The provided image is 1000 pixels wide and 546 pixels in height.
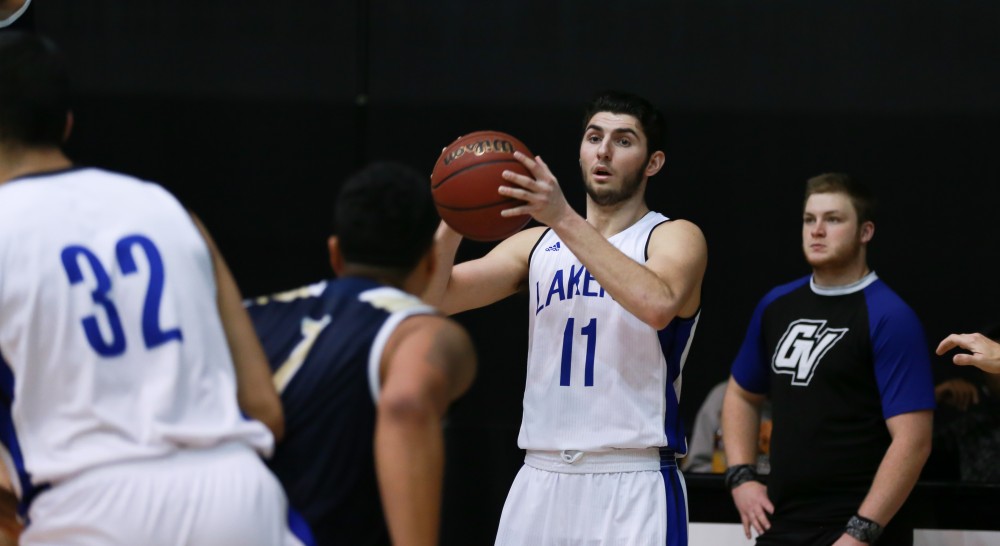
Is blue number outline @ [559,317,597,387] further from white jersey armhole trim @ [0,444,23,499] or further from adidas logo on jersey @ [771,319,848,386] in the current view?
white jersey armhole trim @ [0,444,23,499]

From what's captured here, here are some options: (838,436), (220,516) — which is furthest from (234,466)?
(838,436)

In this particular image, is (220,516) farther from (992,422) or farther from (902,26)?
(902,26)

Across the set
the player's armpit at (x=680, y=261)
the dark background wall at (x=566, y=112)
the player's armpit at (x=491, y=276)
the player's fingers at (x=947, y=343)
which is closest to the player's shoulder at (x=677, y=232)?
the player's armpit at (x=680, y=261)

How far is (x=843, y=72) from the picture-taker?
7598 mm

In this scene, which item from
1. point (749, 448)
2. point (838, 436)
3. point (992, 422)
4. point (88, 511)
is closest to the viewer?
point (88, 511)

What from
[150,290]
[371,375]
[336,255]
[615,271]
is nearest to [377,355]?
[371,375]

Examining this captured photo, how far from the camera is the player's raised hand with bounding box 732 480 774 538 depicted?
513 cm

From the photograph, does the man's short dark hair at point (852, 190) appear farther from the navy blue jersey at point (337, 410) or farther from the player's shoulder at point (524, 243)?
the navy blue jersey at point (337, 410)

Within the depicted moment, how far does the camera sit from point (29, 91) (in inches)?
103

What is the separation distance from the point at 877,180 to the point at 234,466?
5780 mm

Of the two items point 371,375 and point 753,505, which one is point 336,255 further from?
point 753,505

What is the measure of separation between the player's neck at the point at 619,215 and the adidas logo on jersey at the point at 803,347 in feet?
2.51

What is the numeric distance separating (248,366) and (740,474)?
304 centimetres

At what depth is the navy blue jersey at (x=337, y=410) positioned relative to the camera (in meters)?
2.70
